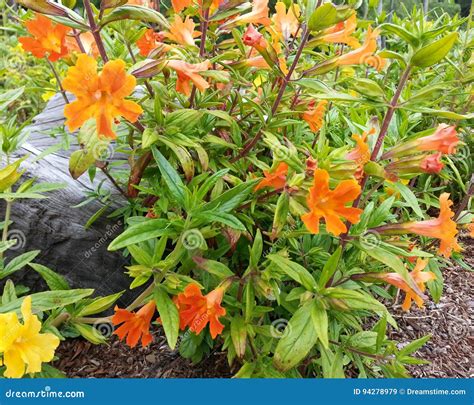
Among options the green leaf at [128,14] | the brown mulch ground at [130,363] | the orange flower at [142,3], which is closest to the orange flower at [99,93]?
the green leaf at [128,14]

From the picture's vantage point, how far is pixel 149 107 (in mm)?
1860

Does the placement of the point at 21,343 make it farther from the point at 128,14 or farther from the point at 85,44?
the point at 85,44

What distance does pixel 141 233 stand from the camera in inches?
60.2

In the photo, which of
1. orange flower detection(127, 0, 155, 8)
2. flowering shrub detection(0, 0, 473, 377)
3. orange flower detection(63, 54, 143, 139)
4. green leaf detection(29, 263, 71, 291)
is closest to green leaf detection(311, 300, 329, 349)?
flowering shrub detection(0, 0, 473, 377)

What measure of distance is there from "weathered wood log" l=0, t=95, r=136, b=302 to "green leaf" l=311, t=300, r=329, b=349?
116cm

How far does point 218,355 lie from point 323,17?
1635mm

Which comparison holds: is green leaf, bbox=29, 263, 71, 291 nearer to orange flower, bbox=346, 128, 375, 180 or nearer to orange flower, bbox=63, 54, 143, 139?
orange flower, bbox=63, 54, 143, 139

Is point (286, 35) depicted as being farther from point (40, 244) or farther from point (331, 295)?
point (40, 244)

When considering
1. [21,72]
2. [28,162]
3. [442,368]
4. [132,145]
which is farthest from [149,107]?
[21,72]

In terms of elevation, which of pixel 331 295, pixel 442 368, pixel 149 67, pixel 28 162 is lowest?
pixel 442 368

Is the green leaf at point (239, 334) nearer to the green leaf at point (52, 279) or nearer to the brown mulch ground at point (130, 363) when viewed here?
the brown mulch ground at point (130, 363)

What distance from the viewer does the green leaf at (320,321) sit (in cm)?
148

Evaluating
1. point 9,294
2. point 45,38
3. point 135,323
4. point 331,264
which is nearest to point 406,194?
point 331,264

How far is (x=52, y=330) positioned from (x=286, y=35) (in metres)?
1.59
